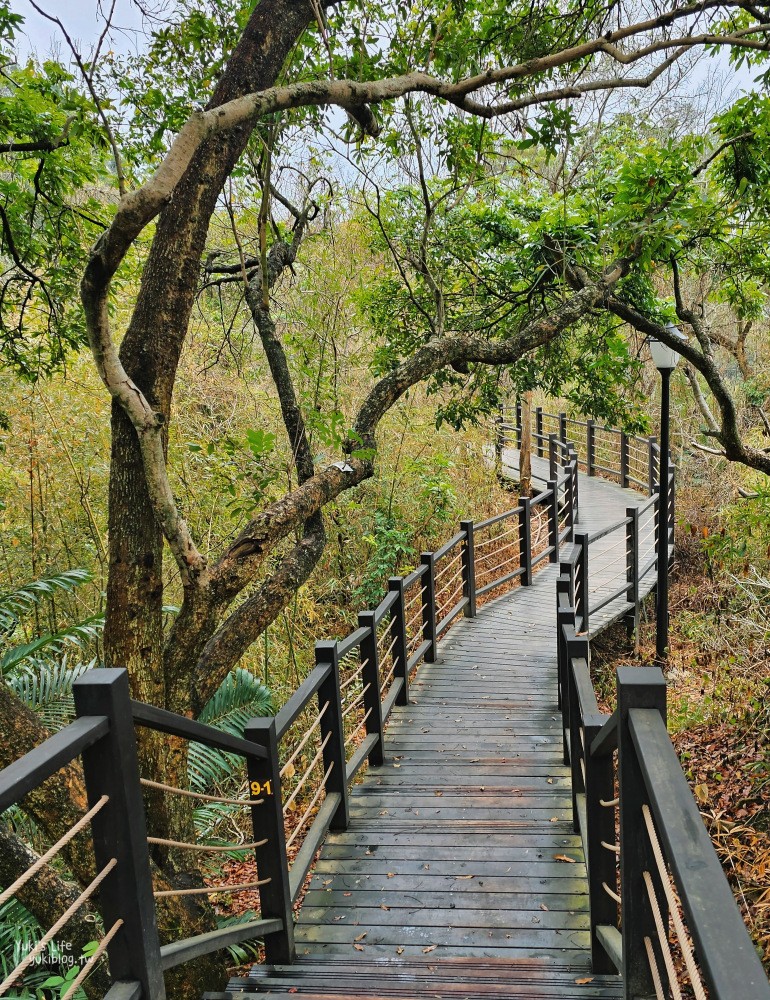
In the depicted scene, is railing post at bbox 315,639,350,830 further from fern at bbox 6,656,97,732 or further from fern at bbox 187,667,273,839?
fern at bbox 6,656,97,732

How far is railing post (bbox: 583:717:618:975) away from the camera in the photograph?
2.50m

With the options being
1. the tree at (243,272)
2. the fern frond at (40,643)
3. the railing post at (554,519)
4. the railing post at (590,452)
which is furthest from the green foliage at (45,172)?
the railing post at (590,452)

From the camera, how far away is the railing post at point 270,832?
2.66 metres

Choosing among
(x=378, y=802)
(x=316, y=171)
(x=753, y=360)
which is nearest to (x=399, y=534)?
(x=316, y=171)

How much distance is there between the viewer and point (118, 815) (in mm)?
1667

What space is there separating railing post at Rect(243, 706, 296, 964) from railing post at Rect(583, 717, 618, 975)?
1136 millimetres

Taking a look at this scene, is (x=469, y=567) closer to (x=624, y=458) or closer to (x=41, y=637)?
(x=41, y=637)

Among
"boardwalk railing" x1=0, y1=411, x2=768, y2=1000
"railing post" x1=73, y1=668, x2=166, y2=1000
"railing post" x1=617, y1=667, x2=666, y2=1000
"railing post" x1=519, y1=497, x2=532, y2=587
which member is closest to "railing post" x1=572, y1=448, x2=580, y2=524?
"railing post" x1=519, y1=497, x2=532, y2=587

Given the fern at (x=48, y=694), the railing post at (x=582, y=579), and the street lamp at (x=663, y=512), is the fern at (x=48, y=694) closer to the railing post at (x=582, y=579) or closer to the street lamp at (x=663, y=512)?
the railing post at (x=582, y=579)

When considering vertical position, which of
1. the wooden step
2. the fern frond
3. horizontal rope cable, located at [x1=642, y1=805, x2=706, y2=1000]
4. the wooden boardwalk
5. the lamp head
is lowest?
the wooden boardwalk

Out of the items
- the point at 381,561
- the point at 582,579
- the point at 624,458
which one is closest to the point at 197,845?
the point at 582,579

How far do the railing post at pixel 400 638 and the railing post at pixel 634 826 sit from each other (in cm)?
418

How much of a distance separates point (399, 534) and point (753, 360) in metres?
Result: 14.5

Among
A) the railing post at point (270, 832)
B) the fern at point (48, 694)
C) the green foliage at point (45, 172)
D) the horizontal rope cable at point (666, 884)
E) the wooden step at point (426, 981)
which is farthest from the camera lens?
the fern at point (48, 694)
